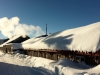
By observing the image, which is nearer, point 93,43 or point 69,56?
point 93,43

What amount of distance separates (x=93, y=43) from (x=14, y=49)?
27534 mm

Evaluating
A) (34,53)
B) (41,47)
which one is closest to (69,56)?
(41,47)

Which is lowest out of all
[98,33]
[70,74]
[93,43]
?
[70,74]

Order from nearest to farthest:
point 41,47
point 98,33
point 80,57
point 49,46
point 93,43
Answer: point 93,43, point 98,33, point 80,57, point 49,46, point 41,47

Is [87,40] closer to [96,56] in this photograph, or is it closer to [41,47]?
[96,56]

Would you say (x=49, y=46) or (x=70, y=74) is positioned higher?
(x=49, y=46)

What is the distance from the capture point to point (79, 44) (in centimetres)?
1454

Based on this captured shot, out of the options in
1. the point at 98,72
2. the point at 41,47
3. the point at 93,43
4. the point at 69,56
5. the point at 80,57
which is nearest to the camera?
the point at 98,72

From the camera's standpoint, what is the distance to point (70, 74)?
1051cm

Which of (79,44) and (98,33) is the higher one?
(98,33)

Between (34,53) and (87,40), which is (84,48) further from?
(34,53)

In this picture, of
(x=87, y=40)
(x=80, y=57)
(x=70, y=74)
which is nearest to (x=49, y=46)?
(x=80, y=57)

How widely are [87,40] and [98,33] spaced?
1082 millimetres

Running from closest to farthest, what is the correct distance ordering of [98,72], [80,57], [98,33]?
1. [98,72]
2. [98,33]
3. [80,57]
